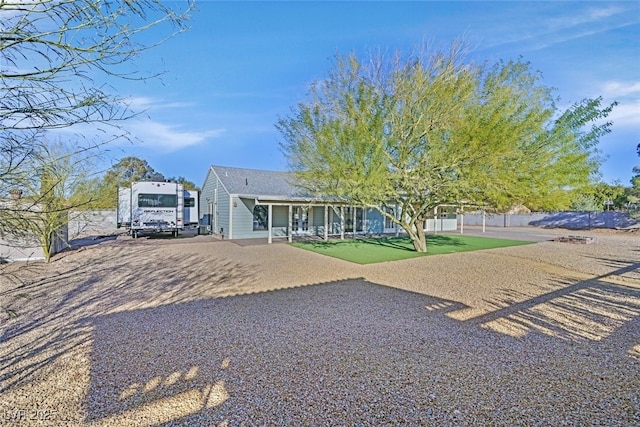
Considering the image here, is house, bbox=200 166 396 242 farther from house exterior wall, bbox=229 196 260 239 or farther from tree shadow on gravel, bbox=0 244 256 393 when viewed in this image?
tree shadow on gravel, bbox=0 244 256 393

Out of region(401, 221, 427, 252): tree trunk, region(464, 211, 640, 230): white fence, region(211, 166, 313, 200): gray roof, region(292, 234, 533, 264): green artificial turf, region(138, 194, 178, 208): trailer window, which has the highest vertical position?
region(211, 166, 313, 200): gray roof

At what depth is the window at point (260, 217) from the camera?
58.2 feet

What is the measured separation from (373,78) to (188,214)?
13.3 metres

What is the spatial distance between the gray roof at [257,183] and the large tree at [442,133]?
5878 mm

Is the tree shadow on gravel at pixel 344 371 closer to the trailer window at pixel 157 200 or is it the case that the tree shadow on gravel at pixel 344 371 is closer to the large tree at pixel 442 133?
the large tree at pixel 442 133

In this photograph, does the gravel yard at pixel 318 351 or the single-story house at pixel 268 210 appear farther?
the single-story house at pixel 268 210

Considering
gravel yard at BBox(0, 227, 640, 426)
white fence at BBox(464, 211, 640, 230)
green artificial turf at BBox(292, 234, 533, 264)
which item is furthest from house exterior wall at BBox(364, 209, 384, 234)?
gravel yard at BBox(0, 227, 640, 426)

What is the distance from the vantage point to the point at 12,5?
153cm

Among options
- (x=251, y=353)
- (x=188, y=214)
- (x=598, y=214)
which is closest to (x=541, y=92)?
(x=251, y=353)

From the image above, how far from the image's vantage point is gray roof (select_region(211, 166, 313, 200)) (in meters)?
17.0

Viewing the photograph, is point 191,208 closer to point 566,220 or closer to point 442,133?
point 442,133

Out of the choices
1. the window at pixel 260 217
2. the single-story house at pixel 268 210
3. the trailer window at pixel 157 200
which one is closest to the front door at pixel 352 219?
the single-story house at pixel 268 210

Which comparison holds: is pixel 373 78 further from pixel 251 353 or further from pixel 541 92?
pixel 251 353

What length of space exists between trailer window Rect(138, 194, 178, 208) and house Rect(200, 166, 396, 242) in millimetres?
2562
